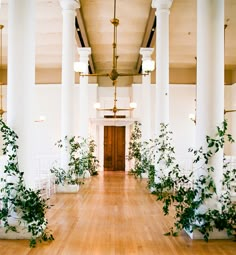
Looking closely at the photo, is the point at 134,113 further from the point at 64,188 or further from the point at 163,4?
the point at 163,4

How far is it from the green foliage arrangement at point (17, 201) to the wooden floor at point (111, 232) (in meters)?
0.21

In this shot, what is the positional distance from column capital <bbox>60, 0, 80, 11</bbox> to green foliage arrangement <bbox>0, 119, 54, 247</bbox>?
16.5 feet

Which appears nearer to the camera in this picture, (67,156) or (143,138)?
(67,156)

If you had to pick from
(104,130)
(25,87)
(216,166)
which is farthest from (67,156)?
(104,130)

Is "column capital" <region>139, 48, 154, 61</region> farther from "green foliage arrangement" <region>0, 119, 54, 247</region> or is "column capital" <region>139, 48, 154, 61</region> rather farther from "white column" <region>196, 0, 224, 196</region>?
"green foliage arrangement" <region>0, 119, 54, 247</region>

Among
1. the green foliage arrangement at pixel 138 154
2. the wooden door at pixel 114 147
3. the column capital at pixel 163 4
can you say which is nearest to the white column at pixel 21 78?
the column capital at pixel 163 4

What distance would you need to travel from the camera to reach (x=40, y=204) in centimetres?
462

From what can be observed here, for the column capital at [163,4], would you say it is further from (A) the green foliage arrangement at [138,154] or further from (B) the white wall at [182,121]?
(B) the white wall at [182,121]

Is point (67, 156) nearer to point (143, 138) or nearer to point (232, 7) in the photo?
point (143, 138)

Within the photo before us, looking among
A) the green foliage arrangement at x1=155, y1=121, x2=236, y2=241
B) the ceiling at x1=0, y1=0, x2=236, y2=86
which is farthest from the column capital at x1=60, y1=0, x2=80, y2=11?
the green foliage arrangement at x1=155, y1=121, x2=236, y2=241

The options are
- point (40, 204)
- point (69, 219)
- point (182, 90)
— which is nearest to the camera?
point (40, 204)

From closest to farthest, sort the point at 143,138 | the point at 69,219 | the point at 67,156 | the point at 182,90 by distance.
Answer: the point at 69,219, the point at 67,156, the point at 143,138, the point at 182,90

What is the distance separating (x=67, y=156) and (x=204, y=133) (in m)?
4.66

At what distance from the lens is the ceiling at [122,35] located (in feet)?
31.8
